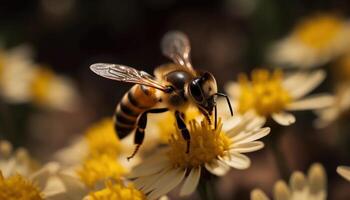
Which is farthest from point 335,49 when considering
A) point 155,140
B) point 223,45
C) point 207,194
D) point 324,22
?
point 207,194

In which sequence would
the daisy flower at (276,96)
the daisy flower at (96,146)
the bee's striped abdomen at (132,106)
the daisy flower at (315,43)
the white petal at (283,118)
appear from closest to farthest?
the bee's striped abdomen at (132,106) → the white petal at (283,118) → the daisy flower at (276,96) → the daisy flower at (96,146) → the daisy flower at (315,43)

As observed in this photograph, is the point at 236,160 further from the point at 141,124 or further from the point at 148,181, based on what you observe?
the point at 141,124

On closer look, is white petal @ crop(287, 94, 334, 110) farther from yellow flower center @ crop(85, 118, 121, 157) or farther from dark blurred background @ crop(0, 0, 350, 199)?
dark blurred background @ crop(0, 0, 350, 199)

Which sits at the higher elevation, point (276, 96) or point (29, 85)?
point (29, 85)

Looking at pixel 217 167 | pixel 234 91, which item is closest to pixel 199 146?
pixel 217 167

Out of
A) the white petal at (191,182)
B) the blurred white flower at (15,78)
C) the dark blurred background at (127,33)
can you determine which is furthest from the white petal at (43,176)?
the dark blurred background at (127,33)

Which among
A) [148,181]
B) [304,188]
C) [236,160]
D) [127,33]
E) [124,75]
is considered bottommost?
[304,188]

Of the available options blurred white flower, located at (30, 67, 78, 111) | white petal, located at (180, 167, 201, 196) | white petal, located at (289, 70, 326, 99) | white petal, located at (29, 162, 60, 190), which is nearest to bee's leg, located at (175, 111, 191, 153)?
white petal, located at (180, 167, 201, 196)

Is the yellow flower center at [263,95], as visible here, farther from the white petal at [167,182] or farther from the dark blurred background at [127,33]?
the dark blurred background at [127,33]
